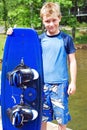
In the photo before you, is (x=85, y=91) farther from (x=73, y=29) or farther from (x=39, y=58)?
(x=73, y=29)

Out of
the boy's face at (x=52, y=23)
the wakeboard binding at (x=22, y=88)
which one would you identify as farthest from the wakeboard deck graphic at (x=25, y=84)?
the boy's face at (x=52, y=23)

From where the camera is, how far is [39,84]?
4.21 meters

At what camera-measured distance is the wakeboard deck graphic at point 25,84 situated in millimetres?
4180

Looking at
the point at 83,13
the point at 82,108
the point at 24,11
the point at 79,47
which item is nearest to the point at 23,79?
the point at 82,108

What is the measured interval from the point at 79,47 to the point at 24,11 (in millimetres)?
4222

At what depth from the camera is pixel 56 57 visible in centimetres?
408

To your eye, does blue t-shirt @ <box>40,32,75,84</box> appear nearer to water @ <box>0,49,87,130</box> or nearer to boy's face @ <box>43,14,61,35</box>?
boy's face @ <box>43,14,61,35</box>

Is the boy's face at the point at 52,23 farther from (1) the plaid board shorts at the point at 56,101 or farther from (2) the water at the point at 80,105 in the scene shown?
(2) the water at the point at 80,105

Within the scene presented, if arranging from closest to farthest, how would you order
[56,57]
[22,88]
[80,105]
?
[56,57], [22,88], [80,105]

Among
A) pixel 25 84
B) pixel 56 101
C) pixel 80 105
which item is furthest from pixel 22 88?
pixel 80 105

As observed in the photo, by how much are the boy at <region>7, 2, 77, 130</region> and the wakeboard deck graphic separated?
97 mm

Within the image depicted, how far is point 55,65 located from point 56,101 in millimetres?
328

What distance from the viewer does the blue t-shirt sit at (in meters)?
4.08

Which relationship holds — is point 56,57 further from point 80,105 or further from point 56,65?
point 80,105
